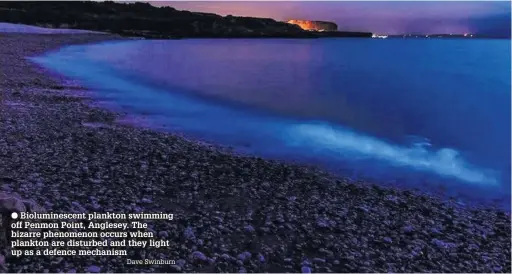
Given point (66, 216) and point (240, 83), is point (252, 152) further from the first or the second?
point (240, 83)

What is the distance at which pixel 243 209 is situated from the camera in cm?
802

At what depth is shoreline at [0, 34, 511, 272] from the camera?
6.47m

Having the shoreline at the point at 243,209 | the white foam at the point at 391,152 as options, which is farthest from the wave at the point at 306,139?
the shoreline at the point at 243,209

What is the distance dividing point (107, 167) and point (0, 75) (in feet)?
53.9

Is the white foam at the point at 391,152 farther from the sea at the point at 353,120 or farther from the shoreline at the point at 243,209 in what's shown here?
the shoreline at the point at 243,209

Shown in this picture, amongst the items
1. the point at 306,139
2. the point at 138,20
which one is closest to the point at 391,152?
the point at 306,139

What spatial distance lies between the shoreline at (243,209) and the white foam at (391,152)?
276 cm

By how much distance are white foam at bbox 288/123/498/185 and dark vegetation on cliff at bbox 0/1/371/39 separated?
120m

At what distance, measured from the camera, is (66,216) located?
6.83 metres

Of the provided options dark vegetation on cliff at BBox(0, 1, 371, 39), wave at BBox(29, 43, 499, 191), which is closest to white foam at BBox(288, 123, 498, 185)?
wave at BBox(29, 43, 499, 191)

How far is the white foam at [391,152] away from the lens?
475 inches

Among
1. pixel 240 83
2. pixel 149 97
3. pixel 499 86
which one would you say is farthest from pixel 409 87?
pixel 149 97

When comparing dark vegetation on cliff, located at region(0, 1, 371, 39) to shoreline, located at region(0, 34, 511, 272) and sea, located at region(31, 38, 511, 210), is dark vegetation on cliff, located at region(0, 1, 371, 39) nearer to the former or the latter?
sea, located at region(31, 38, 511, 210)

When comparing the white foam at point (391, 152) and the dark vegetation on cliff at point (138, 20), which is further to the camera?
the dark vegetation on cliff at point (138, 20)
